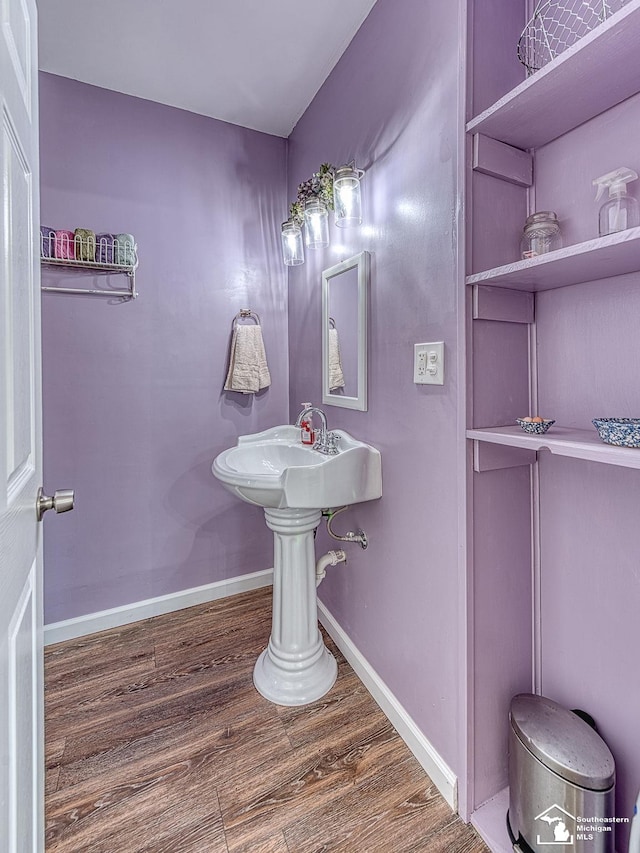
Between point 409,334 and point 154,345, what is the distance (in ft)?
4.34

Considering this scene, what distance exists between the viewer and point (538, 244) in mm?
1013

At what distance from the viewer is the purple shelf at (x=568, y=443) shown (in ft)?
2.37

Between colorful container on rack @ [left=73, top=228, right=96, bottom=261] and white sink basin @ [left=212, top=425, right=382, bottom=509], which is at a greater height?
colorful container on rack @ [left=73, top=228, right=96, bottom=261]

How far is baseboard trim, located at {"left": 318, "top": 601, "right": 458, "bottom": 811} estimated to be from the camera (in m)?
1.16

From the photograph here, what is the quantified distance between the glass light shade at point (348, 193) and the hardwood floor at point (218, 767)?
5.87 ft

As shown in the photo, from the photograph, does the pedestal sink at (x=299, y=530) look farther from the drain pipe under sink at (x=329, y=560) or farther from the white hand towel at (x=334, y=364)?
the white hand towel at (x=334, y=364)

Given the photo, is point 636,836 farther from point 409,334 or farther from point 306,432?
point 306,432

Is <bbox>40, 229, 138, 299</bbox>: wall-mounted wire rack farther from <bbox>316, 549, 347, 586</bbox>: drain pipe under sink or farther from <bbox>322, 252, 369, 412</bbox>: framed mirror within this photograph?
<bbox>316, 549, 347, 586</bbox>: drain pipe under sink

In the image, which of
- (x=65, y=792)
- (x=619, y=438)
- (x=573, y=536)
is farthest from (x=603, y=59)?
(x=65, y=792)

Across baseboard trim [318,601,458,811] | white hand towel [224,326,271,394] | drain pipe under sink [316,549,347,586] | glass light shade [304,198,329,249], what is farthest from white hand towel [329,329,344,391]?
baseboard trim [318,601,458,811]

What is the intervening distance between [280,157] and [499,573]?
2296mm

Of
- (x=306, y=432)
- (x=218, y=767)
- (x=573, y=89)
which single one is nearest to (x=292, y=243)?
(x=306, y=432)

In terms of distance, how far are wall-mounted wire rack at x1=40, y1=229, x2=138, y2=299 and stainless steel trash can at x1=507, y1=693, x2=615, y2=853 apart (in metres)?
2.17

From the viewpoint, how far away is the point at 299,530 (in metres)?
1.58
